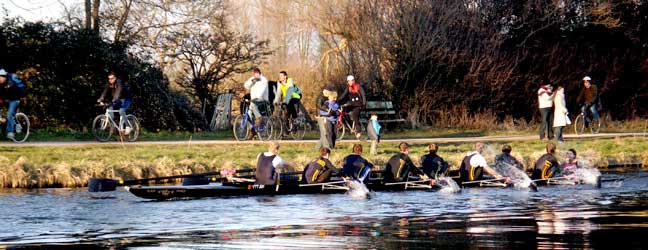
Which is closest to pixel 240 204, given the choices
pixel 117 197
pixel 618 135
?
pixel 117 197

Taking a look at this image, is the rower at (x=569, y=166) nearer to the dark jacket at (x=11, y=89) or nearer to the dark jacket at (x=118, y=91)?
the dark jacket at (x=118, y=91)

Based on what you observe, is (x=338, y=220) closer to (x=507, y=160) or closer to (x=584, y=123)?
(x=507, y=160)

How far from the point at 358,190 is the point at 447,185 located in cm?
222

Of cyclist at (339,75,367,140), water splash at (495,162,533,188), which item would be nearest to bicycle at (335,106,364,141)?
cyclist at (339,75,367,140)

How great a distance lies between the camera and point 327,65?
42.8 metres

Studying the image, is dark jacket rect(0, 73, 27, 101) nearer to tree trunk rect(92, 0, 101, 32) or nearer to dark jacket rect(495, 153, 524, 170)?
tree trunk rect(92, 0, 101, 32)

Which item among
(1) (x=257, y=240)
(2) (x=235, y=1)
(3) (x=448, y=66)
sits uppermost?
(2) (x=235, y=1)

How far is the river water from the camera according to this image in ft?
51.3

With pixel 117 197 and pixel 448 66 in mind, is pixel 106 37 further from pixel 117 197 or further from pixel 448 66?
pixel 117 197

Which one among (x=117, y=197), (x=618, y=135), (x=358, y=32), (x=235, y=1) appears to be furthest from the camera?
(x=235, y=1)

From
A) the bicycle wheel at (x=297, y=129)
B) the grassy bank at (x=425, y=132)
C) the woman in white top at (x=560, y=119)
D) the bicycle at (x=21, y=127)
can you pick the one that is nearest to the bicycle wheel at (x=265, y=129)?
the bicycle wheel at (x=297, y=129)

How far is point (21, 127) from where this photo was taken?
96.1ft

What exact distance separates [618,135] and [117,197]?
17529 mm

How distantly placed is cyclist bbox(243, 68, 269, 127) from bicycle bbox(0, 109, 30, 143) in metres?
5.35
